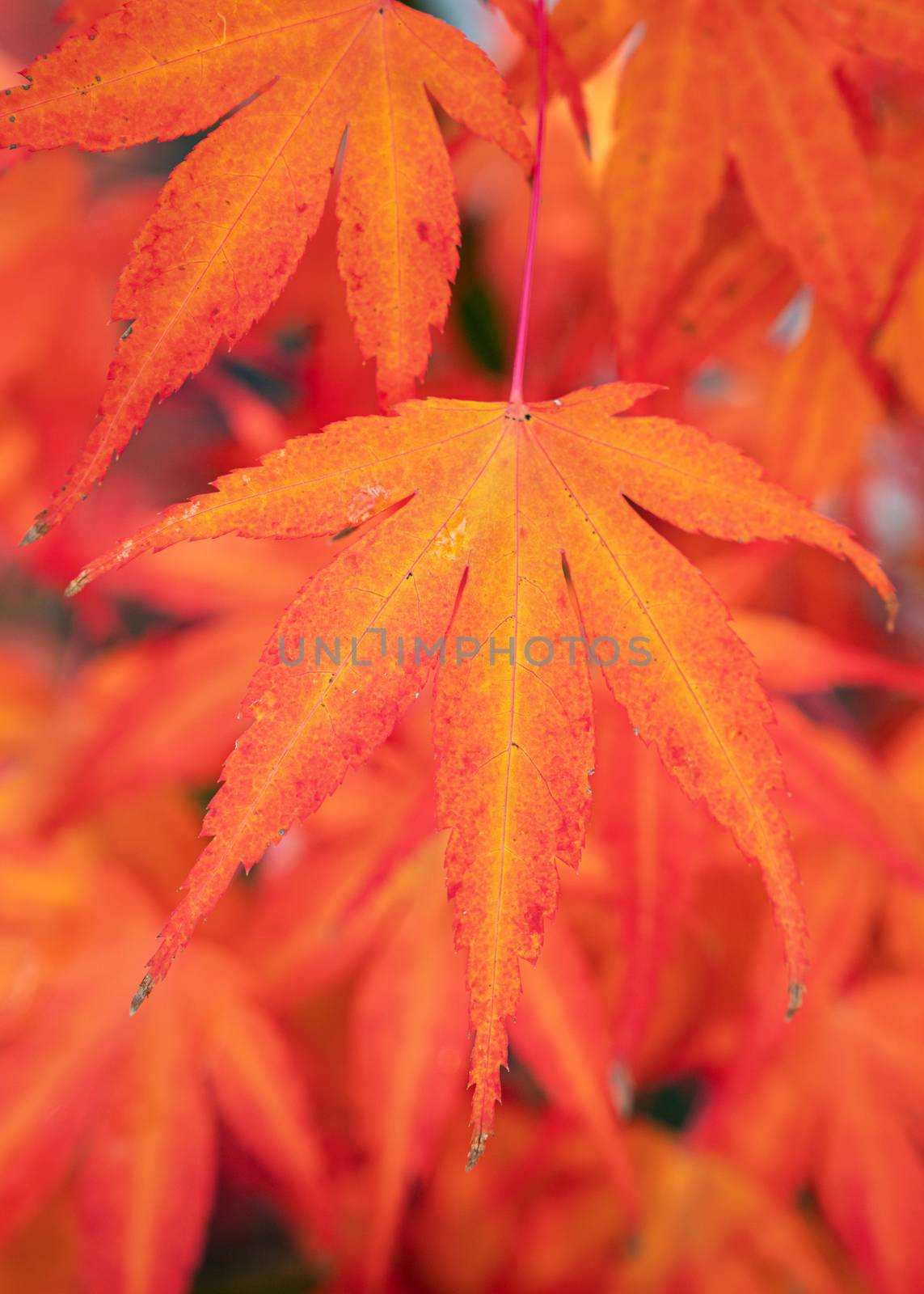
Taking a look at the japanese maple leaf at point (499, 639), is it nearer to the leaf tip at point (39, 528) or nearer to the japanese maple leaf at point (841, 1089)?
the leaf tip at point (39, 528)

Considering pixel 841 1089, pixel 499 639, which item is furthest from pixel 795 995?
pixel 841 1089

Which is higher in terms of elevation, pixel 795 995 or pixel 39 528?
pixel 39 528

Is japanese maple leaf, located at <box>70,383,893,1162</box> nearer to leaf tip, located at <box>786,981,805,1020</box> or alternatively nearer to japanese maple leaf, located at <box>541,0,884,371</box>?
leaf tip, located at <box>786,981,805,1020</box>

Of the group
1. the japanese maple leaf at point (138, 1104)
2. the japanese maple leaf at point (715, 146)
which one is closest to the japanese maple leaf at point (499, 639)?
the japanese maple leaf at point (715, 146)

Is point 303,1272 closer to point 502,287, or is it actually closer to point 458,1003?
point 458,1003

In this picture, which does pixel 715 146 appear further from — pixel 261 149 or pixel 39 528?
pixel 39 528

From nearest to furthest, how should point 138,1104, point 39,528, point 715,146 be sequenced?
point 39,528 → point 715,146 → point 138,1104

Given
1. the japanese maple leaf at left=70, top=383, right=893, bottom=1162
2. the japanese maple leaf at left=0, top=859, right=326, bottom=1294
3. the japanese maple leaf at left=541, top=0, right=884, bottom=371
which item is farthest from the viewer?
the japanese maple leaf at left=0, top=859, right=326, bottom=1294

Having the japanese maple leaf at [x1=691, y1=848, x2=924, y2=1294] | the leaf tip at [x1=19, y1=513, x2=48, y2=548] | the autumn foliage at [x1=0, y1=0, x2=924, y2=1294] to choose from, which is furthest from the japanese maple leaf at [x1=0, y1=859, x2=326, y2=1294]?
the leaf tip at [x1=19, y1=513, x2=48, y2=548]

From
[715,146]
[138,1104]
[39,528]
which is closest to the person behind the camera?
[39,528]
